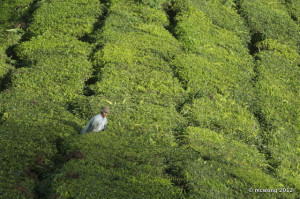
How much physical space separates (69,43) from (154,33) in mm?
6134

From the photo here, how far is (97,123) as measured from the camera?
16734mm

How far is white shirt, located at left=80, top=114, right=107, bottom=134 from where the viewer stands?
16.7 m

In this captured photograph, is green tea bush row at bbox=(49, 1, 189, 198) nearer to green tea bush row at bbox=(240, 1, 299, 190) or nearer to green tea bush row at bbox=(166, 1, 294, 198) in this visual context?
green tea bush row at bbox=(166, 1, 294, 198)

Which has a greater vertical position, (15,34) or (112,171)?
(112,171)

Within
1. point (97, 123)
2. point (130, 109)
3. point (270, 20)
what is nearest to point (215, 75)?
point (130, 109)

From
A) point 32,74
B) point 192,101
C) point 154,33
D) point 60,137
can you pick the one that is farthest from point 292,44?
point 60,137

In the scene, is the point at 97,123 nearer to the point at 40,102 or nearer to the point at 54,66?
the point at 40,102

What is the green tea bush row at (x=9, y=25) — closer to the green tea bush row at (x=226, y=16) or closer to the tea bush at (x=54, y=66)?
the tea bush at (x=54, y=66)

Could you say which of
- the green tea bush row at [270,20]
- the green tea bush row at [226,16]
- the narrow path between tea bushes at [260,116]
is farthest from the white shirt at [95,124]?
the green tea bush row at [270,20]

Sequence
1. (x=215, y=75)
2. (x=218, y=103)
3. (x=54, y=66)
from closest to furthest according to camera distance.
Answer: (x=218, y=103) → (x=54, y=66) → (x=215, y=75)

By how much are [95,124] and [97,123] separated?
0.09m

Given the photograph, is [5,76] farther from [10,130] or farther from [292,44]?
[292,44]

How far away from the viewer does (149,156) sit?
15734 millimetres

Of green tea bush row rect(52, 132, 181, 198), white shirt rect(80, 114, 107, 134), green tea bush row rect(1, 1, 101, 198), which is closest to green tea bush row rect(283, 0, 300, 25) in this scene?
green tea bush row rect(1, 1, 101, 198)
